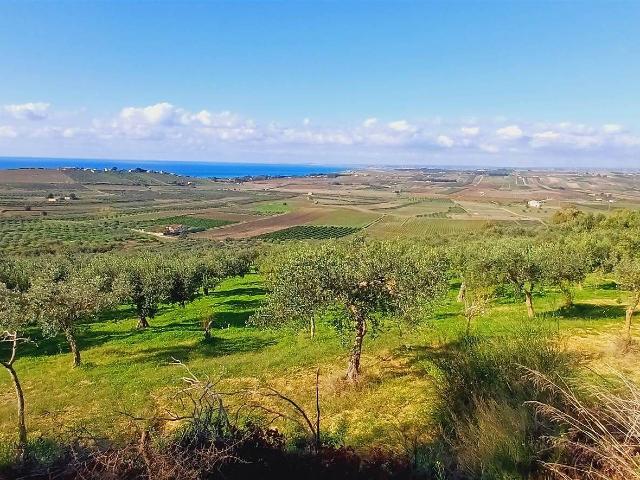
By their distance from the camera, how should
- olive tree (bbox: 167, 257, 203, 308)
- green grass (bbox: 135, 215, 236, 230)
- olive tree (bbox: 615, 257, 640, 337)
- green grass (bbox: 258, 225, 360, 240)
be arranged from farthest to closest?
green grass (bbox: 135, 215, 236, 230) → green grass (bbox: 258, 225, 360, 240) → olive tree (bbox: 167, 257, 203, 308) → olive tree (bbox: 615, 257, 640, 337)

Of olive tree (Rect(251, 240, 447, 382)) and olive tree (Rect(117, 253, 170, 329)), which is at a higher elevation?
olive tree (Rect(251, 240, 447, 382))

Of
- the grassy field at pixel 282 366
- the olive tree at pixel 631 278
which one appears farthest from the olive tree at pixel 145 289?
the olive tree at pixel 631 278

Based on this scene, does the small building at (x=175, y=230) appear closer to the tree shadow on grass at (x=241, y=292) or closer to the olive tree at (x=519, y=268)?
the tree shadow on grass at (x=241, y=292)

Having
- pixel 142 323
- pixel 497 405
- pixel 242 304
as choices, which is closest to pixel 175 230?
pixel 242 304

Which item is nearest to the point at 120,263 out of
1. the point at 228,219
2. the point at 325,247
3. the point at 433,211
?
the point at 325,247

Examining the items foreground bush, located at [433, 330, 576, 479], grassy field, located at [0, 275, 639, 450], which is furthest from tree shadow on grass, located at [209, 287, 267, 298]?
foreground bush, located at [433, 330, 576, 479]

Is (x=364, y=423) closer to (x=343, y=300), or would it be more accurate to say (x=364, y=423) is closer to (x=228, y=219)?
(x=343, y=300)

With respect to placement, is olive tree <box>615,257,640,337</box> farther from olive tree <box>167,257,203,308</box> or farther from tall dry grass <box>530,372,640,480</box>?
olive tree <box>167,257,203,308</box>

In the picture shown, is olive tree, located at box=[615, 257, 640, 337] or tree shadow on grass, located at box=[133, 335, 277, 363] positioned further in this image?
tree shadow on grass, located at box=[133, 335, 277, 363]

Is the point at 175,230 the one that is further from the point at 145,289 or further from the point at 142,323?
the point at 145,289
